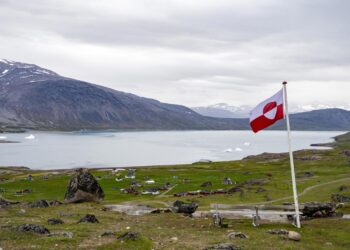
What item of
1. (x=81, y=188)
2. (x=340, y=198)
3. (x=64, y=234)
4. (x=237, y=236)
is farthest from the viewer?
(x=340, y=198)

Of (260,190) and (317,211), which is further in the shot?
(260,190)

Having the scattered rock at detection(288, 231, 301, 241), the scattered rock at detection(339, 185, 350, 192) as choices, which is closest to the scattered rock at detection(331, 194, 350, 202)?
the scattered rock at detection(339, 185, 350, 192)

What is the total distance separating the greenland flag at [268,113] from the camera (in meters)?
29.2

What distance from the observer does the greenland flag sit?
1150 inches

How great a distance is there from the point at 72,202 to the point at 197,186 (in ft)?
130

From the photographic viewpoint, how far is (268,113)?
29.6 m

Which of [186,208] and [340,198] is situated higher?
[186,208]

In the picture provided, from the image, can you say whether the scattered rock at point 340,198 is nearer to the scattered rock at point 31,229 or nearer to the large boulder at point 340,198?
the large boulder at point 340,198

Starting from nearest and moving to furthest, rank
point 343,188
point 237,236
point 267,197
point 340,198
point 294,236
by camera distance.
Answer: point 294,236, point 237,236, point 340,198, point 267,197, point 343,188

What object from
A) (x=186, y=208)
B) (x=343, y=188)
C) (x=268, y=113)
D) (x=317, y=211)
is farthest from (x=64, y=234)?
(x=343, y=188)

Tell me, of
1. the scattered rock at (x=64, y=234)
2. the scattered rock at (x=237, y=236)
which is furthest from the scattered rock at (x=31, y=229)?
the scattered rock at (x=237, y=236)

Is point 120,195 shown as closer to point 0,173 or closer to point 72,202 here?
point 72,202

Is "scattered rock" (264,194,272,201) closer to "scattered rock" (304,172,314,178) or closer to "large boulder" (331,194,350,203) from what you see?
"large boulder" (331,194,350,203)

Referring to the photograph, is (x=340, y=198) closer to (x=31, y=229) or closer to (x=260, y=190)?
(x=260, y=190)
